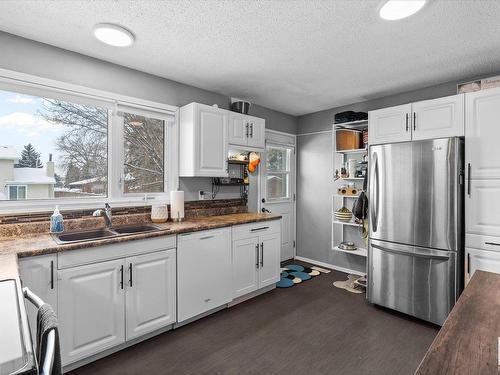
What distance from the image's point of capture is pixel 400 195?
9.16 ft

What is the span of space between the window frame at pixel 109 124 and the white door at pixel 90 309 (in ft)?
2.61

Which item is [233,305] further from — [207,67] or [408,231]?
[207,67]

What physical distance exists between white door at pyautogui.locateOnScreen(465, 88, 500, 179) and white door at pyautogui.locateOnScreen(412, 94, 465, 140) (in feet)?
0.18

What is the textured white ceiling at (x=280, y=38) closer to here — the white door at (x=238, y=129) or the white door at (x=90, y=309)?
the white door at (x=238, y=129)

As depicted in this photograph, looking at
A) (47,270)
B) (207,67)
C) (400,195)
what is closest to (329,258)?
(400,195)

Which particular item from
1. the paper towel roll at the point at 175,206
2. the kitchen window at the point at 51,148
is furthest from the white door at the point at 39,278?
the paper towel roll at the point at 175,206

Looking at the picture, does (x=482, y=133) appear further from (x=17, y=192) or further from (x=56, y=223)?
(x=17, y=192)

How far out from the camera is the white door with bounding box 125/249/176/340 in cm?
222

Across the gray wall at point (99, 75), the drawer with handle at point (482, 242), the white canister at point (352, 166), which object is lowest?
the drawer with handle at point (482, 242)

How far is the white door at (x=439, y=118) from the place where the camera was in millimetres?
2594

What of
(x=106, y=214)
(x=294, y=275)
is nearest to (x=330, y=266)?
(x=294, y=275)

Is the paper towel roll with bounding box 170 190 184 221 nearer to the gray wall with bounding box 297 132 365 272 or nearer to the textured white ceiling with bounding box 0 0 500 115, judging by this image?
the textured white ceiling with bounding box 0 0 500 115

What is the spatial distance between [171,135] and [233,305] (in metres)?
2.04

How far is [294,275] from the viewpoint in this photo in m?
4.01
